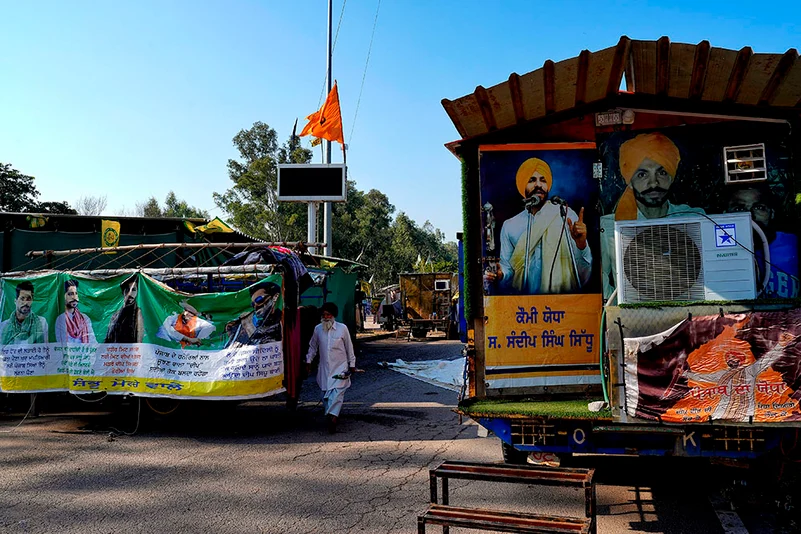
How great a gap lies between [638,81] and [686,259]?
1.62 metres

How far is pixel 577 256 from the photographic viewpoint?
609 cm

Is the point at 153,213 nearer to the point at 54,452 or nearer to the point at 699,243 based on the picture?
the point at 54,452

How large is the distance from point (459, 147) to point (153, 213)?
52.2m

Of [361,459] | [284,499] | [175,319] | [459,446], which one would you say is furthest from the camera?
[175,319]

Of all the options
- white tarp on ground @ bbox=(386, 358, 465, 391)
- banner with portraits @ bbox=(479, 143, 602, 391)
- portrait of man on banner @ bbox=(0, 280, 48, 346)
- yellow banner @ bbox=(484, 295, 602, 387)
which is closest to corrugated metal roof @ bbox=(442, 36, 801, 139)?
banner with portraits @ bbox=(479, 143, 602, 391)

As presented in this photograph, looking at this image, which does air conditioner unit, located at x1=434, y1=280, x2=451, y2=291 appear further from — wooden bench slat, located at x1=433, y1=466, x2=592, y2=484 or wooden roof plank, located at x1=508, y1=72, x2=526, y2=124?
wooden bench slat, located at x1=433, y1=466, x2=592, y2=484

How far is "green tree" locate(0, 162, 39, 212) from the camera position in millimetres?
32031

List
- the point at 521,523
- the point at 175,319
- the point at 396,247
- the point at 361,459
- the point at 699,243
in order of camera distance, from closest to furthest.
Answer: the point at 521,523
the point at 699,243
the point at 361,459
the point at 175,319
the point at 396,247

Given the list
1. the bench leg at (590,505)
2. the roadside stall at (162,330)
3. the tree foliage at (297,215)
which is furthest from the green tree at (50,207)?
the bench leg at (590,505)

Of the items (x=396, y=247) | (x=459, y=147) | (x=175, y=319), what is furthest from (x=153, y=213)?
(x=459, y=147)

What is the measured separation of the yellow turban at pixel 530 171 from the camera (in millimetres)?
6066

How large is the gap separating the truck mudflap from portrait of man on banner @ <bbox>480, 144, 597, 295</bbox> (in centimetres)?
143

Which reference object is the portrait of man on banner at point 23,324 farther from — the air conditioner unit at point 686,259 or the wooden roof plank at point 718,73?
the wooden roof plank at point 718,73

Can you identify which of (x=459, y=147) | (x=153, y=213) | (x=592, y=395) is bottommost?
(x=592, y=395)
